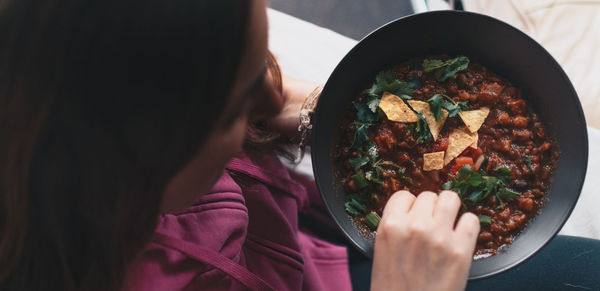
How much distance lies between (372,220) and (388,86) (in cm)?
26

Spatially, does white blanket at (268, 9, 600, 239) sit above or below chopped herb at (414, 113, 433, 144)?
below

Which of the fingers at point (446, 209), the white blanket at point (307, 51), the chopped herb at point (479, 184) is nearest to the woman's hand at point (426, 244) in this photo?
the fingers at point (446, 209)

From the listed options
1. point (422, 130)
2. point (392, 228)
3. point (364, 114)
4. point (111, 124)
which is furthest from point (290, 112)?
point (111, 124)

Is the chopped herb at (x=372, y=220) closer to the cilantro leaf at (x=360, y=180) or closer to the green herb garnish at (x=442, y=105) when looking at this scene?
the cilantro leaf at (x=360, y=180)

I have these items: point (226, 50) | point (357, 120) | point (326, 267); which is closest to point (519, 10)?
point (357, 120)

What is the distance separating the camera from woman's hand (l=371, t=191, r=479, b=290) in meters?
0.66

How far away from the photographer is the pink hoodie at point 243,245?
740 millimetres

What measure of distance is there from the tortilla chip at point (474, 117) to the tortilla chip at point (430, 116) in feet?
0.11

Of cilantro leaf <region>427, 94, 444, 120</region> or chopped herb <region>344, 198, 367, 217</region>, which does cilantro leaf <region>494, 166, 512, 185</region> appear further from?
chopped herb <region>344, 198, 367, 217</region>

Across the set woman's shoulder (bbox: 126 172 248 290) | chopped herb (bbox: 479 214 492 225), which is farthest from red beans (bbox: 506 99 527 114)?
woman's shoulder (bbox: 126 172 248 290)

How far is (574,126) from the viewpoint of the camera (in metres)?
0.76

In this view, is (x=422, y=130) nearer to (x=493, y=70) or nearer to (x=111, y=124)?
(x=493, y=70)

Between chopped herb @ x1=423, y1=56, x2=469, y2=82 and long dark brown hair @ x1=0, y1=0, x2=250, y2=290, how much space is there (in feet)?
1.65

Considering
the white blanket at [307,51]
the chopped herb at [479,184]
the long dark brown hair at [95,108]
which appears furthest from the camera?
the white blanket at [307,51]
